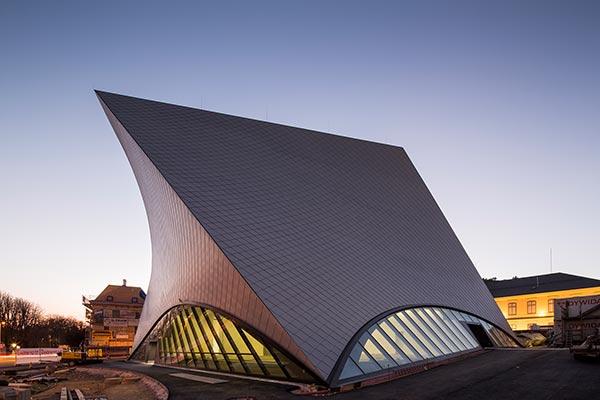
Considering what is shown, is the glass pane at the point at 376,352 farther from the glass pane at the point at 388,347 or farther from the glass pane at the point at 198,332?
the glass pane at the point at 198,332

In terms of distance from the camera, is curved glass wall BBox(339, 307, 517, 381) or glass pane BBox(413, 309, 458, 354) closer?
curved glass wall BBox(339, 307, 517, 381)

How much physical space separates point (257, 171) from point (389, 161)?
542 inches

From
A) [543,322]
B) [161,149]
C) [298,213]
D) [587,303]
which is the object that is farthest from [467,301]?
[543,322]

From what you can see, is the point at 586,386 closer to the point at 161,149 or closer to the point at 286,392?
the point at 286,392

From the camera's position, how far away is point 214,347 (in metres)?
20.2

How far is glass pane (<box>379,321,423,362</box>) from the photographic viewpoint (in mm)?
18547

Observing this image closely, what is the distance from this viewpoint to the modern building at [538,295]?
5556 centimetres

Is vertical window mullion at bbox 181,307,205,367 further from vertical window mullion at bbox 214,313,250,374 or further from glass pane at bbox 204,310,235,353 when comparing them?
vertical window mullion at bbox 214,313,250,374

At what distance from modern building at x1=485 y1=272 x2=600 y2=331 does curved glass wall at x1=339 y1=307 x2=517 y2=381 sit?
35.3m

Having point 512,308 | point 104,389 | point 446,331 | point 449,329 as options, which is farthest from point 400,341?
point 512,308

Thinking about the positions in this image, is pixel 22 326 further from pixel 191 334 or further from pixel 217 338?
pixel 217 338

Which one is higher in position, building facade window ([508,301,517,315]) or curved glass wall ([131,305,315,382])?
curved glass wall ([131,305,315,382])

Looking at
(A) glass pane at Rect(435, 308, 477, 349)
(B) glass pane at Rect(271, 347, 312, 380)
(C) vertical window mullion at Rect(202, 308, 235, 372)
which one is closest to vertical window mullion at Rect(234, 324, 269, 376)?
(B) glass pane at Rect(271, 347, 312, 380)

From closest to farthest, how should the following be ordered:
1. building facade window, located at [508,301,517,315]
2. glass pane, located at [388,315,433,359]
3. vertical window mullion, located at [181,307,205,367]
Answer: glass pane, located at [388,315,433,359] → vertical window mullion, located at [181,307,205,367] → building facade window, located at [508,301,517,315]
